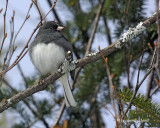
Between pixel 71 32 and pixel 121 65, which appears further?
pixel 71 32

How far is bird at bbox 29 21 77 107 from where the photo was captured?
Answer: 7.86ft

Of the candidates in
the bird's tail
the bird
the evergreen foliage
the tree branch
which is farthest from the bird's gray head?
the evergreen foliage

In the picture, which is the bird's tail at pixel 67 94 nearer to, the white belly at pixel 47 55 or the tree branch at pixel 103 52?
the white belly at pixel 47 55

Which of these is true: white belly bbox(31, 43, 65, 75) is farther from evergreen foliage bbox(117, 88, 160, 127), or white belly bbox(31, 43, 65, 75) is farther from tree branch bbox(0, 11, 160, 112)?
evergreen foliage bbox(117, 88, 160, 127)

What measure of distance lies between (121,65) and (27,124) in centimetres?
100

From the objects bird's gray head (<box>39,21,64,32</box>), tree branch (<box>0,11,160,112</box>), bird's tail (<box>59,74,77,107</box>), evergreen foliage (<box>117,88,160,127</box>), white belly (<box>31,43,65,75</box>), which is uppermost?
bird's gray head (<box>39,21,64,32</box>)

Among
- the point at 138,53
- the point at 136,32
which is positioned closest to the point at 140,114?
the point at 136,32

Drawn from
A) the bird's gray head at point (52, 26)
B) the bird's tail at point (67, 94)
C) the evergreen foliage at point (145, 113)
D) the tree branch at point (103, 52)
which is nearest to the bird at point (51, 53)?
the bird's tail at point (67, 94)

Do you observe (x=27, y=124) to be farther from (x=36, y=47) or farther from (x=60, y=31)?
(x=60, y=31)

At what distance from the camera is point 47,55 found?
2404 millimetres

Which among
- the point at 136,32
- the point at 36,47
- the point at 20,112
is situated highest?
the point at 36,47

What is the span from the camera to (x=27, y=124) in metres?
2.54

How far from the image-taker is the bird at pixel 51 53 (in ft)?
7.86

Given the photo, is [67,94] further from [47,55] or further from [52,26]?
[52,26]
